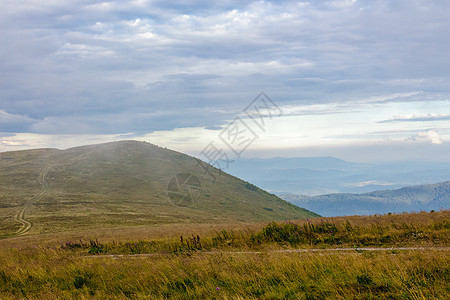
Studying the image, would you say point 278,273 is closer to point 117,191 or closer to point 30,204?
point 30,204

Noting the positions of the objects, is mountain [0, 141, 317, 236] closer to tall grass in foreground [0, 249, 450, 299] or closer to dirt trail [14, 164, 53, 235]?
dirt trail [14, 164, 53, 235]

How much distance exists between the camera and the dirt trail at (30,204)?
60169mm

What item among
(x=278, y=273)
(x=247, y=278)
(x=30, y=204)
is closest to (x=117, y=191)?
(x=30, y=204)

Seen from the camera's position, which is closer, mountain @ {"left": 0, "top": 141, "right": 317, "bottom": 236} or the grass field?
the grass field

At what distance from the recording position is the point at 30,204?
3329 inches

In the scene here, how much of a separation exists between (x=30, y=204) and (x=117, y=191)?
33719 mm

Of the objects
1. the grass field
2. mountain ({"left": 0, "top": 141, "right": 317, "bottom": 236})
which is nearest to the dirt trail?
mountain ({"left": 0, "top": 141, "right": 317, "bottom": 236})

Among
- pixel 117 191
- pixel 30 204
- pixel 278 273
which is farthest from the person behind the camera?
pixel 117 191

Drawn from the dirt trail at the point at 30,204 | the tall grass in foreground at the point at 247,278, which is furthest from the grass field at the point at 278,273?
the dirt trail at the point at 30,204

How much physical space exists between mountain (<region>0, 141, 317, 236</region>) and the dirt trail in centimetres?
21

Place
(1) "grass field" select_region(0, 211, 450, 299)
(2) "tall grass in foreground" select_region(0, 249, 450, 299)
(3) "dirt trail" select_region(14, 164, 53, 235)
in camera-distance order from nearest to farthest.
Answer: (2) "tall grass in foreground" select_region(0, 249, 450, 299) → (1) "grass field" select_region(0, 211, 450, 299) → (3) "dirt trail" select_region(14, 164, 53, 235)

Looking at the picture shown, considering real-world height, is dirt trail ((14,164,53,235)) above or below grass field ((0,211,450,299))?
below

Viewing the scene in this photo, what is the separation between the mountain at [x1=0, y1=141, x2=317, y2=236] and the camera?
243 ft

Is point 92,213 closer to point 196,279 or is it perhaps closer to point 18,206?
point 18,206
